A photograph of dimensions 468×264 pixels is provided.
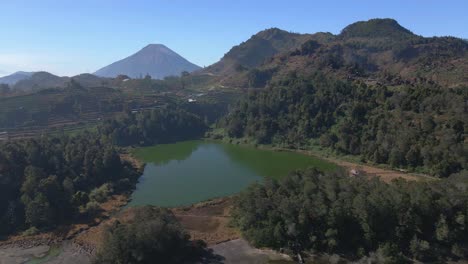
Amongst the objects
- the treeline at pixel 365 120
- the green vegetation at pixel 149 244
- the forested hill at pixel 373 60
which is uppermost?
the forested hill at pixel 373 60

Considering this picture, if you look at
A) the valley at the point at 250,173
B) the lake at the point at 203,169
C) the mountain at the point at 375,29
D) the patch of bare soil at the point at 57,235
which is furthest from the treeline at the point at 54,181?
the mountain at the point at 375,29

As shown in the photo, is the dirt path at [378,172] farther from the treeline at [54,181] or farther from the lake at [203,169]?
the treeline at [54,181]

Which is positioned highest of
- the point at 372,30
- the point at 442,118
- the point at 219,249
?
the point at 372,30

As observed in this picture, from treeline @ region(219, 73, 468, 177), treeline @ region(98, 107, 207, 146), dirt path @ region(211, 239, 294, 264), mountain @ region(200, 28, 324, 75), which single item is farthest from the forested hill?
dirt path @ region(211, 239, 294, 264)

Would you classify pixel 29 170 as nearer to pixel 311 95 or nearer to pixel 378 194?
pixel 378 194

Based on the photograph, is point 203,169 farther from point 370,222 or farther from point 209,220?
point 370,222

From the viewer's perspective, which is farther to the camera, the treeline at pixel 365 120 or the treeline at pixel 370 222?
the treeline at pixel 365 120

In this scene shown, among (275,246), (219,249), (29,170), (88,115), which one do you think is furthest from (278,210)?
(88,115)

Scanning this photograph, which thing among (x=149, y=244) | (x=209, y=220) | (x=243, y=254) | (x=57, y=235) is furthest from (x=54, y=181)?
(x=243, y=254)
